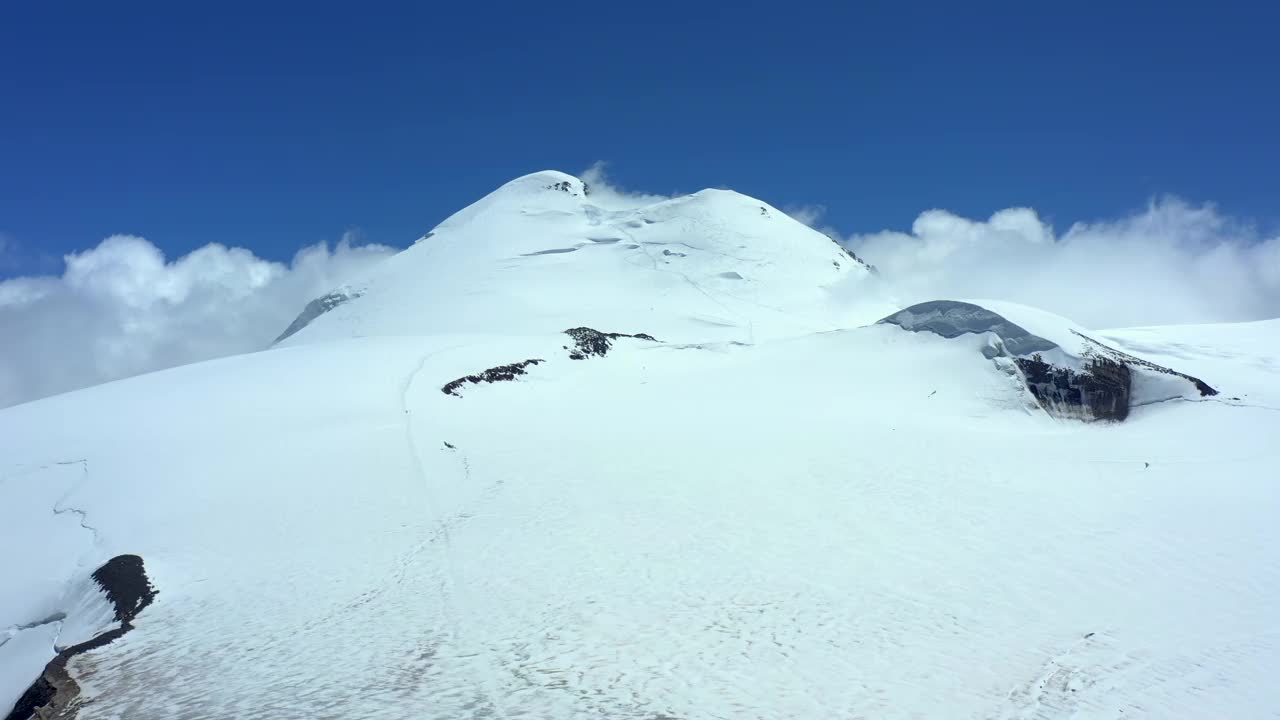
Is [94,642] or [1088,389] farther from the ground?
[1088,389]

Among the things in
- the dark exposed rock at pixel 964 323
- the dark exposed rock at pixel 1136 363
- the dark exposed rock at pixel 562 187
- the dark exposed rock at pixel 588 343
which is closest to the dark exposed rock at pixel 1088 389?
the dark exposed rock at pixel 1136 363

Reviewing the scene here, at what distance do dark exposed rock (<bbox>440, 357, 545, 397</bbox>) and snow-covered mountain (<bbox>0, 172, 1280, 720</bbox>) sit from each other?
10cm

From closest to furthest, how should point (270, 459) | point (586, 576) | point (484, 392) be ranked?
point (586, 576) → point (270, 459) → point (484, 392)

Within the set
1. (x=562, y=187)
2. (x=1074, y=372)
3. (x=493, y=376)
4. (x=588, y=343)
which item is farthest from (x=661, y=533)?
(x=562, y=187)

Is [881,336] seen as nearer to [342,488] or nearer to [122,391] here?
[342,488]

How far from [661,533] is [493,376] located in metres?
14.3

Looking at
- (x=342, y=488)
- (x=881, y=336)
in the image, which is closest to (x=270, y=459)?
(x=342, y=488)

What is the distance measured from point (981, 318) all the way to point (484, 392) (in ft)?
57.2

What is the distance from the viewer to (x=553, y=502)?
1554 cm

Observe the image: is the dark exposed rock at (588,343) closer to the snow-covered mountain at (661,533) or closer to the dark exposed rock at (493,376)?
the snow-covered mountain at (661,533)

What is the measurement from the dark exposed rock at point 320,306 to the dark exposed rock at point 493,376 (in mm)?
37434

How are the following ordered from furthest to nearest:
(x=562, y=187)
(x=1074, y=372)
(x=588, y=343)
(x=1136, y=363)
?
1. (x=562, y=187)
2. (x=588, y=343)
3. (x=1136, y=363)
4. (x=1074, y=372)

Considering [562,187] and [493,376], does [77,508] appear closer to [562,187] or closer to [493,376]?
[493,376]

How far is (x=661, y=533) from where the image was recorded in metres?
13.7
